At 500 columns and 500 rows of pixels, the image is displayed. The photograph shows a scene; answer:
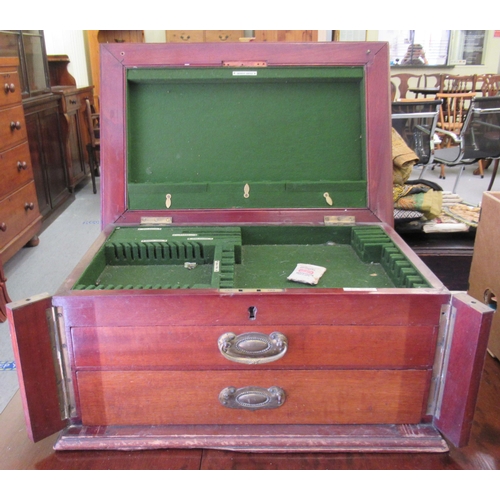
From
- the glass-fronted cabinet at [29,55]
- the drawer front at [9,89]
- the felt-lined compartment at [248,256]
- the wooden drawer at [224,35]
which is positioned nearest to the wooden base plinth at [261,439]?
the felt-lined compartment at [248,256]

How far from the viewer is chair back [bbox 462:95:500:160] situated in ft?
12.2

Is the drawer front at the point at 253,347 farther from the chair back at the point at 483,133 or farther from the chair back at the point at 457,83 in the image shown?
the chair back at the point at 457,83

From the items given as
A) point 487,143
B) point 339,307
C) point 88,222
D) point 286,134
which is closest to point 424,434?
point 339,307

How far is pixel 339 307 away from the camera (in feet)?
2.50

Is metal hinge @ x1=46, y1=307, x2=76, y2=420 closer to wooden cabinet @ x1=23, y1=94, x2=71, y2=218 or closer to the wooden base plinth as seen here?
the wooden base plinth

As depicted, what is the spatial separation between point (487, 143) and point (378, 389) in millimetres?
3618

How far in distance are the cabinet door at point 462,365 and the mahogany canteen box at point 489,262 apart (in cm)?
34

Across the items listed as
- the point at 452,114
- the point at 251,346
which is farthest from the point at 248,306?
the point at 452,114

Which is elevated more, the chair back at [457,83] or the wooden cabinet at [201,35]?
the wooden cabinet at [201,35]

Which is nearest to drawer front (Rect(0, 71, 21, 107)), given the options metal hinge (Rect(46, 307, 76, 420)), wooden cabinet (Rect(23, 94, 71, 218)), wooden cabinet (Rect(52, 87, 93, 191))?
wooden cabinet (Rect(23, 94, 71, 218))

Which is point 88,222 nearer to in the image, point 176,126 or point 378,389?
point 176,126

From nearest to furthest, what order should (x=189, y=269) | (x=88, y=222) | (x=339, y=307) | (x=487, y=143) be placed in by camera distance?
(x=339, y=307)
(x=189, y=269)
(x=88, y=222)
(x=487, y=143)

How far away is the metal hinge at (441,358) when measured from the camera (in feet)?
2.50

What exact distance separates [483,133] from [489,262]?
3.16 m
